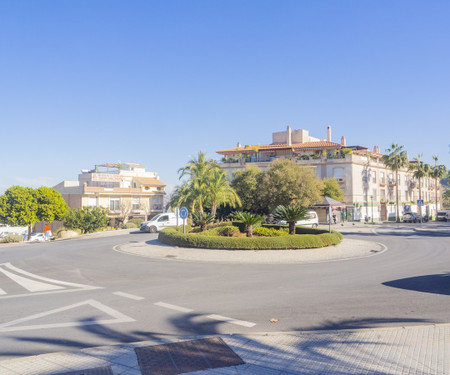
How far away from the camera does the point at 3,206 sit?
4369 cm

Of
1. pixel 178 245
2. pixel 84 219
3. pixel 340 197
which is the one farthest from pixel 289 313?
pixel 340 197

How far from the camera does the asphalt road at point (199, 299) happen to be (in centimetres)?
769

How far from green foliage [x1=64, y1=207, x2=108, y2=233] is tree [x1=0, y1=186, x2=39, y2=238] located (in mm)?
5188

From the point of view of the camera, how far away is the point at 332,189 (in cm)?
5431

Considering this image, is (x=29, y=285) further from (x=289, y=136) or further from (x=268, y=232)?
(x=289, y=136)

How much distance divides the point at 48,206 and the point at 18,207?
10.0 ft

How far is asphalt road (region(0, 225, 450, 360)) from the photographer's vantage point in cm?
769

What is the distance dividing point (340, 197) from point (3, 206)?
42956mm

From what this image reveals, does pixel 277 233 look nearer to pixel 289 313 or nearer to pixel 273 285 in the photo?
pixel 273 285

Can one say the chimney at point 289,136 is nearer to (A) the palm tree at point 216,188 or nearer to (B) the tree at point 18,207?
(A) the palm tree at point 216,188

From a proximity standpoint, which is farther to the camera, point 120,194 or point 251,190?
point 120,194

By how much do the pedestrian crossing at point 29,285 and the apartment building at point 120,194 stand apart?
1731 inches

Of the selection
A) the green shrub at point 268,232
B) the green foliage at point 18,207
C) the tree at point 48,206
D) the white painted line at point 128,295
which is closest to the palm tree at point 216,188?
the green shrub at point 268,232

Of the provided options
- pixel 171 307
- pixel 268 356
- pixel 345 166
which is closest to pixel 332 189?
pixel 345 166
